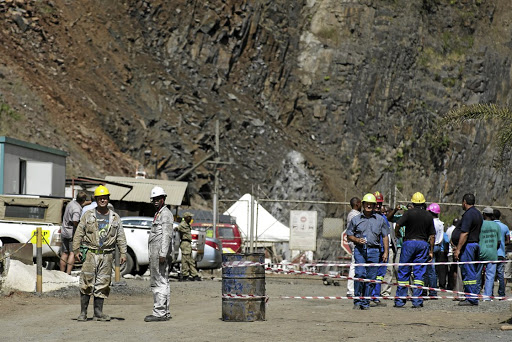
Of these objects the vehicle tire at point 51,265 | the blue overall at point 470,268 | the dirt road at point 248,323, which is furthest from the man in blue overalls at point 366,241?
the vehicle tire at point 51,265

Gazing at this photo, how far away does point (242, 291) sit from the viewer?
41.2 feet

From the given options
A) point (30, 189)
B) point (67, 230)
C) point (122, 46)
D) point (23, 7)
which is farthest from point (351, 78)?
point (67, 230)

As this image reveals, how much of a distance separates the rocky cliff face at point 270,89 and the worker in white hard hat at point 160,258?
90.3ft

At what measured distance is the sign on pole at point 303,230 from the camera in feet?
90.1

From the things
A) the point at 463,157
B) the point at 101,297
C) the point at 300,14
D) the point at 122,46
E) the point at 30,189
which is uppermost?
the point at 300,14

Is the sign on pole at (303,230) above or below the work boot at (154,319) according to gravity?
above

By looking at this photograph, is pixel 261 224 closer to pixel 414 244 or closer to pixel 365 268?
pixel 414 244

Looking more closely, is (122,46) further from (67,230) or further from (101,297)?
(101,297)

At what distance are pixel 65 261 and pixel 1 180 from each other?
23.1ft

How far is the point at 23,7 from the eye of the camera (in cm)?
4750

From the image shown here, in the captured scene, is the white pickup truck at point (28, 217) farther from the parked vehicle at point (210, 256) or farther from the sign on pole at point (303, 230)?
the sign on pole at point (303, 230)

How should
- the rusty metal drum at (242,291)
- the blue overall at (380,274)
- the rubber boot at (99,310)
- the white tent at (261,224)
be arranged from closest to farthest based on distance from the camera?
the rusty metal drum at (242,291) < the rubber boot at (99,310) < the blue overall at (380,274) < the white tent at (261,224)

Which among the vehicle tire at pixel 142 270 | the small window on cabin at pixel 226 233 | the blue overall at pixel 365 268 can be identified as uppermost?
the small window on cabin at pixel 226 233

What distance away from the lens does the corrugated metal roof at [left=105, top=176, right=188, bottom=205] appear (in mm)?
32438
